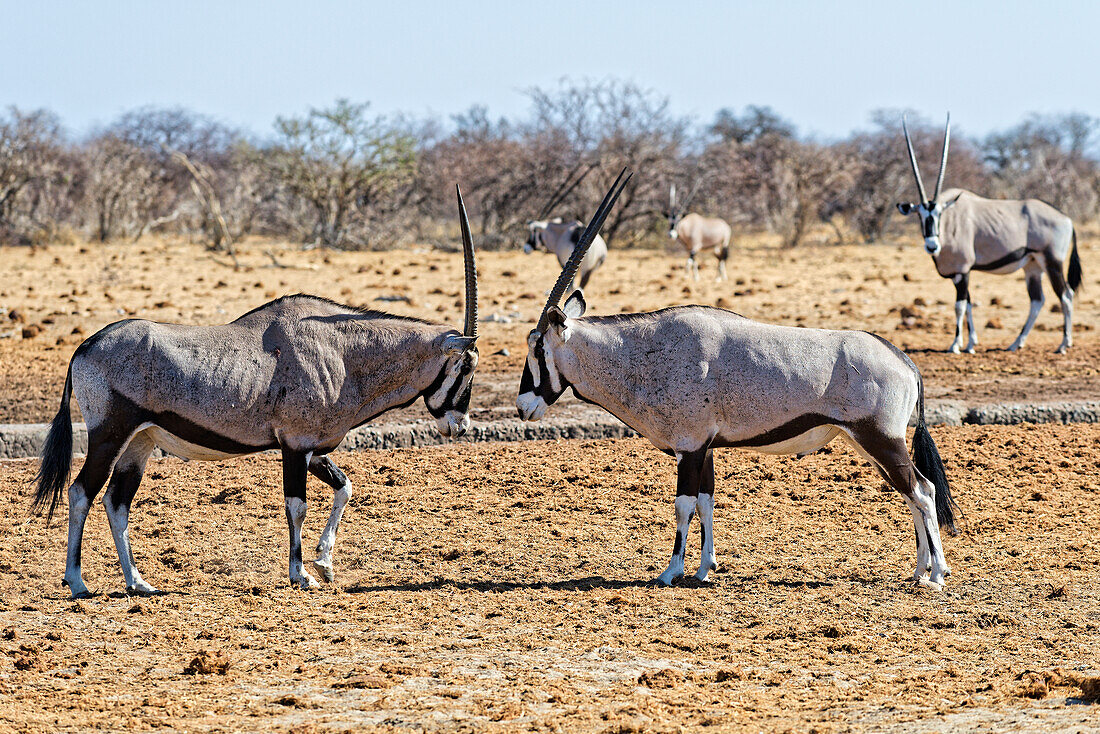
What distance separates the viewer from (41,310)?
16.1 meters

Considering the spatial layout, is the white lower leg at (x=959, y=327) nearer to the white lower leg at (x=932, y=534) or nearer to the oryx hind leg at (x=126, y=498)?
the white lower leg at (x=932, y=534)

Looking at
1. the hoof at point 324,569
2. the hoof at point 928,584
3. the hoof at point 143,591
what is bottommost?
the hoof at point 143,591

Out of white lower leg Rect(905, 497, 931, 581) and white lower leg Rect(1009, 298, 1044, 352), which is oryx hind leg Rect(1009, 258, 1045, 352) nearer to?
white lower leg Rect(1009, 298, 1044, 352)

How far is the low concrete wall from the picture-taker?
896 cm

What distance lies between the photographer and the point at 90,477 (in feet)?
20.2

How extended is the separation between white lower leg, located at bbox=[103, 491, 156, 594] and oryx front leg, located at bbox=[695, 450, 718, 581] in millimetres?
2856

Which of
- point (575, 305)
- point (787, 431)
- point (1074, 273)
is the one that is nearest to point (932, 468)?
point (787, 431)

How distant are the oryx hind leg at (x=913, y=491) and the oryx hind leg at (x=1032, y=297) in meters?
8.68

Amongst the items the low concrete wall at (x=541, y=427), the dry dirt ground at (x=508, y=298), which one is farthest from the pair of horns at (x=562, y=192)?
the low concrete wall at (x=541, y=427)

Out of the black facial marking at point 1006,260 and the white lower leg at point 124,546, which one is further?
the black facial marking at point 1006,260

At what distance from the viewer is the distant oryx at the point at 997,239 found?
47.4ft

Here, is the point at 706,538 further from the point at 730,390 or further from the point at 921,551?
the point at 921,551

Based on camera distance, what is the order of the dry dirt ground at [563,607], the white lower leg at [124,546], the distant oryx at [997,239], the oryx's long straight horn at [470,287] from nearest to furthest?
the dry dirt ground at [563,607] < the white lower leg at [124,546] < the oryx's long straight horn at [470,287] < the distant oryx at [997,239]

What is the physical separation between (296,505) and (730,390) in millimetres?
2352
